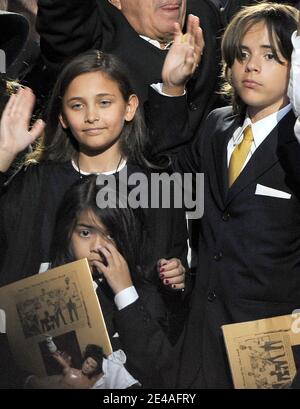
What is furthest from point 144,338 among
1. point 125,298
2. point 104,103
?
point 104,103

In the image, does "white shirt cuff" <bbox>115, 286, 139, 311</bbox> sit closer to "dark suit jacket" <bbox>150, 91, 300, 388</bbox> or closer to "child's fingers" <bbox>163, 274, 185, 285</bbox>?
"child's fingers" <bbox>163, 274, 185, 285</bbox>

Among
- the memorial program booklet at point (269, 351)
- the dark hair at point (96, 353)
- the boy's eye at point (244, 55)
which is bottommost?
the memorial program booklet at point (269, 351)

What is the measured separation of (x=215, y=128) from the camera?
137 inches

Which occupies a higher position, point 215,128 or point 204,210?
point 215,128

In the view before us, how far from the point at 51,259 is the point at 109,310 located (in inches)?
9.8

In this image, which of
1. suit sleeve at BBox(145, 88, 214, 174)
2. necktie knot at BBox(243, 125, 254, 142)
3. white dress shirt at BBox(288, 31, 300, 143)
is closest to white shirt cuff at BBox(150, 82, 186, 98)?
suit sleeve at BBox(145, 88, 214, 174)

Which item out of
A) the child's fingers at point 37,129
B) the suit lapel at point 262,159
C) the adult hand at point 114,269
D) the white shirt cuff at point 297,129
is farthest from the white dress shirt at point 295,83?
the child's fingers at point 37,129

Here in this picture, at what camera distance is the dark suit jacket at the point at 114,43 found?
139 inches

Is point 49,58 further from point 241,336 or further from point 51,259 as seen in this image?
point 241,336

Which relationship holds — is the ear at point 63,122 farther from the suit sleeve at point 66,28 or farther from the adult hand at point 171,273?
the adult hand at point 171,273

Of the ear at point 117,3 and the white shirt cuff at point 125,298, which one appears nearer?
the white shirt cuff at point 125,298

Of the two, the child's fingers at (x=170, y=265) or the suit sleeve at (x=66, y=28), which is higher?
the suit sleeve at (x=66, y=28)

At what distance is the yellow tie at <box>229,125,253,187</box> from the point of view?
333 centimetres
